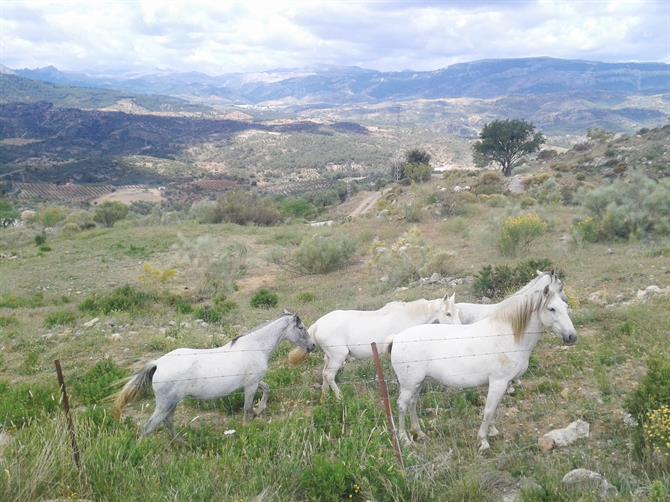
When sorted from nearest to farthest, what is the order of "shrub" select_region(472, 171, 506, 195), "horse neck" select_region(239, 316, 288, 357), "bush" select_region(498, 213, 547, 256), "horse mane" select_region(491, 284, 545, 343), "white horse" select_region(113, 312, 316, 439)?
"horse mane" select_region(491, 284, 545, 343) → "white horse" select_region(113, 312, 316, 439) → "horse neck" select_region(239, 316, 288, 357) → "bush" select_region(498, 213, 547, 256) → "shrub" select_region(472, 171, 506, 195)

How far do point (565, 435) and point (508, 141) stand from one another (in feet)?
135

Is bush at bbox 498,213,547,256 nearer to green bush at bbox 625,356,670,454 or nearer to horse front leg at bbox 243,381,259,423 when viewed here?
green bush at bbox 625,356,670,454

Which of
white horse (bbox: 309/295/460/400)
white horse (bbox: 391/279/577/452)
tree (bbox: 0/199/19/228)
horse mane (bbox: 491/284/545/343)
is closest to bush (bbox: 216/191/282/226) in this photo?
tree (bbox: 0/199/19/228)

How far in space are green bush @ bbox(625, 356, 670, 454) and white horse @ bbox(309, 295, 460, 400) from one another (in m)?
2.23

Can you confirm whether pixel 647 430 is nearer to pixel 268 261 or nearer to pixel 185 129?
pixel 268 261

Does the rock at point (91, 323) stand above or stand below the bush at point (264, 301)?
above

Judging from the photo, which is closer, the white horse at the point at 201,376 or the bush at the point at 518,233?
the white horse at the point at 201,376

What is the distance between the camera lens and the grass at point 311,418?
13.2 feet

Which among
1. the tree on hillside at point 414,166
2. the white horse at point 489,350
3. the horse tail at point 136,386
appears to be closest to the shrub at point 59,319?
the horse tail at point 136,386

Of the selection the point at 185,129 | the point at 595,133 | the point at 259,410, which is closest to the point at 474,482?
the point at 259,410

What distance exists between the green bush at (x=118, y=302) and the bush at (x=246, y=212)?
1869 cm

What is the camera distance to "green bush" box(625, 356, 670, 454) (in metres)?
4.44

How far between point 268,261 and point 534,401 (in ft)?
45.6

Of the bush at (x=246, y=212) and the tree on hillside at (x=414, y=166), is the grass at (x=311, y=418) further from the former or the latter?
the tree on hillside at (x=414, y=166)
